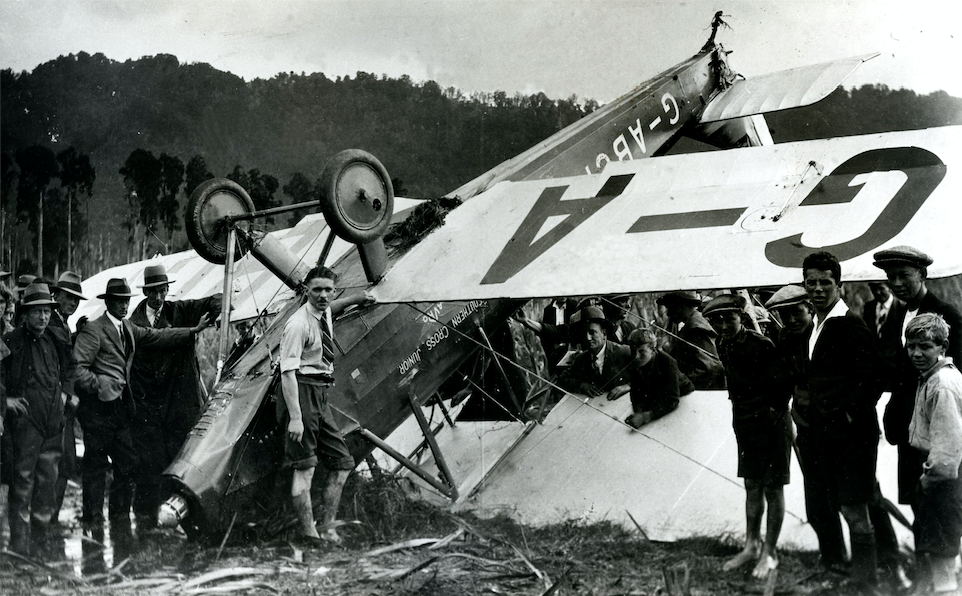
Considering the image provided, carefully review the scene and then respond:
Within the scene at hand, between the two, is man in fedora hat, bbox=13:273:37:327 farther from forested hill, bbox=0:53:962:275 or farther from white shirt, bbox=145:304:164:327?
white shirt, bbox=145:304:164:327

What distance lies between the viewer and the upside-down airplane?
402 cm

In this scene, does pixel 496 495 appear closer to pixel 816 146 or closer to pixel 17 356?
pixel 816 146

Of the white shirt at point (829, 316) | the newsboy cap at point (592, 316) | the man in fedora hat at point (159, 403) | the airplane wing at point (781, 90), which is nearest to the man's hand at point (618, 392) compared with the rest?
the newsboy cap at point (592, 316)

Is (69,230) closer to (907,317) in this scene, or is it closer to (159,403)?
(159,403)

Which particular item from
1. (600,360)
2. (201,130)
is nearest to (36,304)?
(201,130)

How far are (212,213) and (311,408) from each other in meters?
1.70

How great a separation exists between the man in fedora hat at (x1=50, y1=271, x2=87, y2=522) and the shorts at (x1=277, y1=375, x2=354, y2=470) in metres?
2.05

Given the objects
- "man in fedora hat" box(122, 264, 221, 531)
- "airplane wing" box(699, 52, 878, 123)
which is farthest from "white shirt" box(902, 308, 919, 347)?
"man in fedora hat" box(122, 264, 221, 531)

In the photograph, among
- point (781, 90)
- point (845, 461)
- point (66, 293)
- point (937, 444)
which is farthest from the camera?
point (781, 90)

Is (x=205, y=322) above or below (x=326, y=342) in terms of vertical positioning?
above

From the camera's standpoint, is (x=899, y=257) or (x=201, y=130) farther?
(x=201, y=130)

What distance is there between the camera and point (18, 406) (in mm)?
5469

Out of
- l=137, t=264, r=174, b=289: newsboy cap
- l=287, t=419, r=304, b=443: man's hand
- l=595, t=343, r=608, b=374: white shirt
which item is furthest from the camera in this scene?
l=595, t=343, r=608, b=374: white shirt

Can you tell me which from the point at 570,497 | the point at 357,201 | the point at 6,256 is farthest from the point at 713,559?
the point at 6,256
